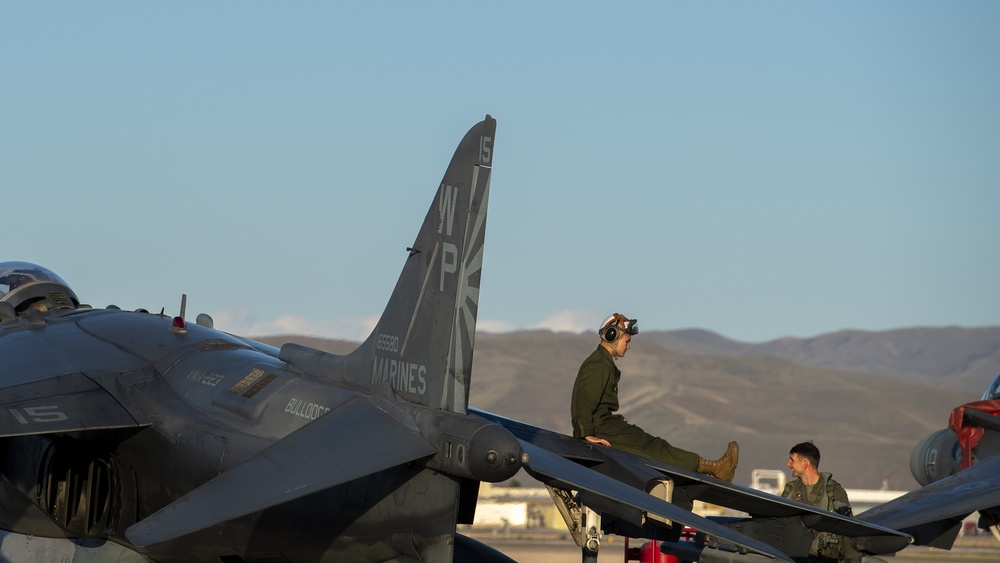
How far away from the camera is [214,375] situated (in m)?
13.1

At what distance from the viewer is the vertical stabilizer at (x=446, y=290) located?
→ 1061 centimetres

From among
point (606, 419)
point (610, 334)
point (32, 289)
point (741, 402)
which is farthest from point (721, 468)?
point (741, 402)

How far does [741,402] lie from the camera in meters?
118

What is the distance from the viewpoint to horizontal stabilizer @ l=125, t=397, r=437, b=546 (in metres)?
9.78

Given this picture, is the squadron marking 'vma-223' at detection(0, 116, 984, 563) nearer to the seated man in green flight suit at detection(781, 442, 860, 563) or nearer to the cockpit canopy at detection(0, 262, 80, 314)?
the seated man in green flight suit at detection(781, 442, 860, 563)

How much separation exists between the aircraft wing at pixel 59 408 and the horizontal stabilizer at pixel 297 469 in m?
2.74

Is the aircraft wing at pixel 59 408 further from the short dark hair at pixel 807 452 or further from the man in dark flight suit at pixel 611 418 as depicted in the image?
the short dark hair at pixel 807 452

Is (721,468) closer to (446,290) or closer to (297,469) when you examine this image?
(446,290)

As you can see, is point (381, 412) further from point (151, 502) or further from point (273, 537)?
point (151, 502)

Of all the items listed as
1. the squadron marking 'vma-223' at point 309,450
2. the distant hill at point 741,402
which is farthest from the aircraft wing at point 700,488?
the distant hill at point 741,402

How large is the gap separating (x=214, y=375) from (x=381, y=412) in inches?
113

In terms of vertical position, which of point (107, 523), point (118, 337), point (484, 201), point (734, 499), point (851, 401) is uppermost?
point (851, 401)

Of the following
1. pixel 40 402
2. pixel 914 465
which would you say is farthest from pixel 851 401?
pixel 40 402

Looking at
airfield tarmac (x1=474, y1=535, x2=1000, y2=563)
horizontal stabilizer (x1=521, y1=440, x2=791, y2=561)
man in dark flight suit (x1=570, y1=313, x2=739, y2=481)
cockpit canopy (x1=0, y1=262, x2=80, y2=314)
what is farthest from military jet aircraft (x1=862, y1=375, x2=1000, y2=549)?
cockpit canopy (x1=0, y1=262, x2=80, y2=314)
